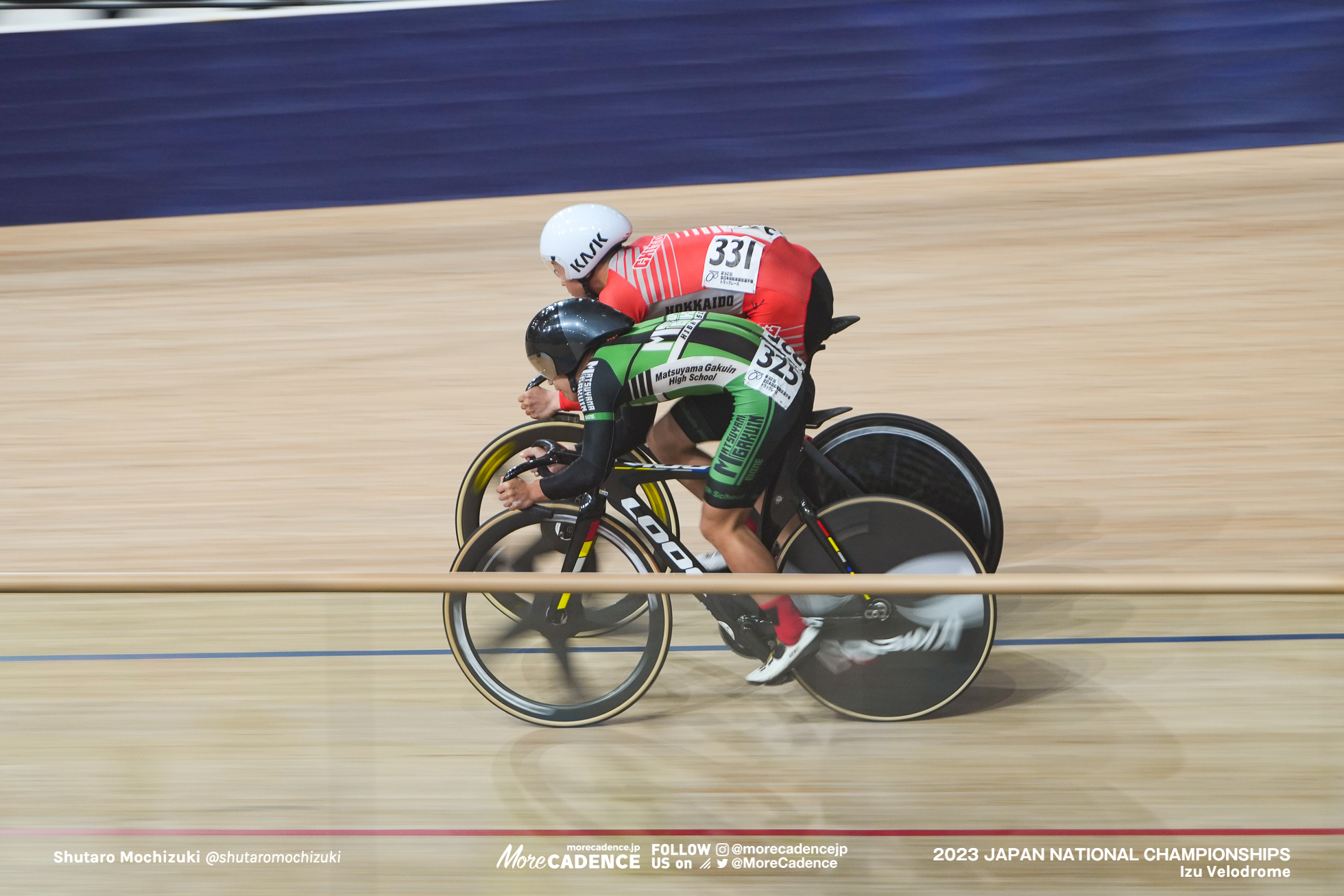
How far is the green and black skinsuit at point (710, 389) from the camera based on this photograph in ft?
9.58

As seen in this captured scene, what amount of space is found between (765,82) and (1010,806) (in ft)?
22.8

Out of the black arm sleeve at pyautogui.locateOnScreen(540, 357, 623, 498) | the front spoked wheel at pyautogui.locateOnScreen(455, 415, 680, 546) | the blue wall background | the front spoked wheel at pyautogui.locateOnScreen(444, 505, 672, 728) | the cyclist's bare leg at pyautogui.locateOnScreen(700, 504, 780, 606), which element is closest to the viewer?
the front spoked wheel at pyautogui.locateOnScreen(444, 505, 672, 728)

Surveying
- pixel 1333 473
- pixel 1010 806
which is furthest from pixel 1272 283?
pixel 1010 806

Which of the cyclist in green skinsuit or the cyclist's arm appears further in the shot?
the cyclist's arm

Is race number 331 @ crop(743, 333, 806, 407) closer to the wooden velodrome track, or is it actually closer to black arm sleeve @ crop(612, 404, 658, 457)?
black arm sleeve @ crop(612, 404, 658, 457)

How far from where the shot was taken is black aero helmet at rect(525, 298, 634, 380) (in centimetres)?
305

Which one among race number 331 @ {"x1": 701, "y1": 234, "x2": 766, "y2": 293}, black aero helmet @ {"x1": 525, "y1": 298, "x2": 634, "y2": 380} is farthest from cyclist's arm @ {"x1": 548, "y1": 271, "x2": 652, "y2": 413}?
black aero helmet @ {"x1": 525, "y1": 298, "x2": 634, "y2": 380}

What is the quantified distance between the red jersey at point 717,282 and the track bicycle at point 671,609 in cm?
67

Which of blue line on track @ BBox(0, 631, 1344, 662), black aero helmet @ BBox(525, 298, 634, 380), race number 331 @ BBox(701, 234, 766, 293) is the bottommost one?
blue line on track @ BBox(0, 631, 1344, 662)

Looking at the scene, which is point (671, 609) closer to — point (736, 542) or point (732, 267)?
point (736, 542)

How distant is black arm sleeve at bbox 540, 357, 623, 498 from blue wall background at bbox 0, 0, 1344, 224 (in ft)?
18.9

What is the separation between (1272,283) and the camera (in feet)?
21.2

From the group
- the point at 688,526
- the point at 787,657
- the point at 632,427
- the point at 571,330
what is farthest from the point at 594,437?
the point at 688,526

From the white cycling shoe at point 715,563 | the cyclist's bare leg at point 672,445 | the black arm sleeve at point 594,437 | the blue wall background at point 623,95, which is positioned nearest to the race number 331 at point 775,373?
the black arm sleeve at point 594,437
